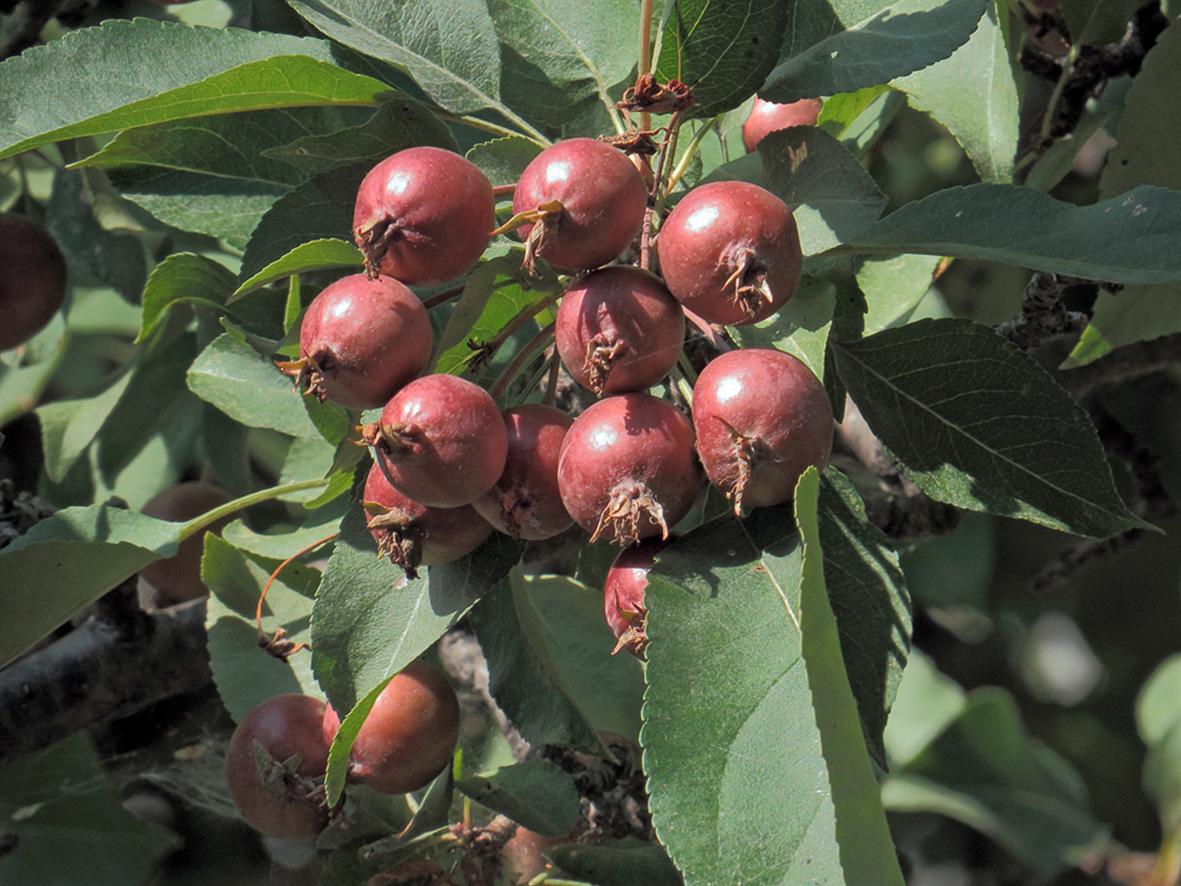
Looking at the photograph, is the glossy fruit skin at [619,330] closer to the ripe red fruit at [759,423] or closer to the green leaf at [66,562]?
the ripe red fruit at [759,423]

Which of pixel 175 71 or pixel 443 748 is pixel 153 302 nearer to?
pixel 175 71

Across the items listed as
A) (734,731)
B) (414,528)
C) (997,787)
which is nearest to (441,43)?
(414,528)

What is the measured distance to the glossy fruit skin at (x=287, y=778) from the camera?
1.31 meters

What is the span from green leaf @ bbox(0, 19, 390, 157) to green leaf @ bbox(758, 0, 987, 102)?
0.38 meters

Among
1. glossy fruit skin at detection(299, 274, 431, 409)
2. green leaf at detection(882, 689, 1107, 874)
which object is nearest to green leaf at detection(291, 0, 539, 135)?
glossy fruit skin at detection(299, 274, 431, 409)

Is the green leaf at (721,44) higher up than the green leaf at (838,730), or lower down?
higher up

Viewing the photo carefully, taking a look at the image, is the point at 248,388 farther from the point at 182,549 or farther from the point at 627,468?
the point at 627,468

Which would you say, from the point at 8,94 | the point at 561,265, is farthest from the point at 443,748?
the point at 8,94

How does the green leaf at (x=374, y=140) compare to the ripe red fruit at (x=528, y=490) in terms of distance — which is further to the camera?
the green leaf at (x=374, y=140)

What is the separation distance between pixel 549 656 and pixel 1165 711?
1966mm

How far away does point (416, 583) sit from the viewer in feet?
4.00

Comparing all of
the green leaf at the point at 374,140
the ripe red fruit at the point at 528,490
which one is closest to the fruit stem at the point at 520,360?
→ the ripe red fruit at the point at 528,490

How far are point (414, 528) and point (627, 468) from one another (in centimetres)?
20

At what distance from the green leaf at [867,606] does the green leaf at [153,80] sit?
1.88ft
